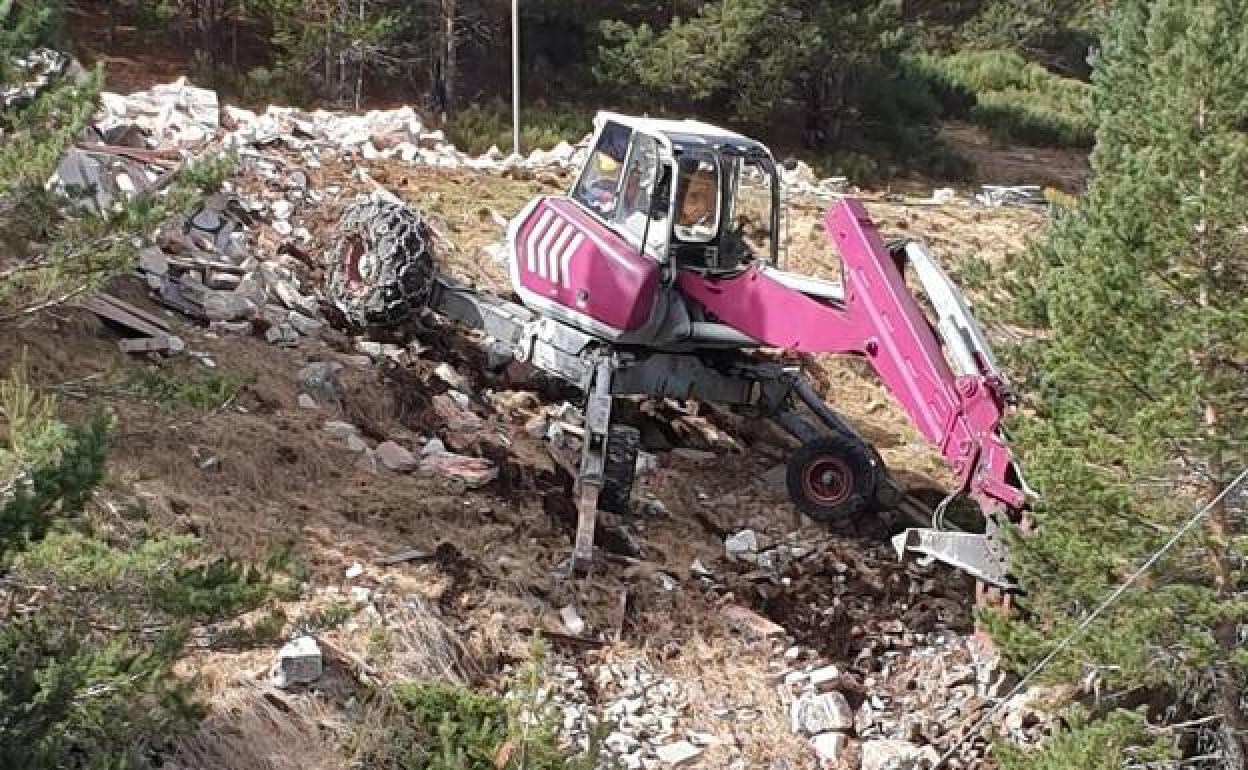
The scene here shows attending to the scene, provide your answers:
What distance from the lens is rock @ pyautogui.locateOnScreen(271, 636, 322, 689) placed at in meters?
7.07

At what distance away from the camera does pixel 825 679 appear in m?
8.29

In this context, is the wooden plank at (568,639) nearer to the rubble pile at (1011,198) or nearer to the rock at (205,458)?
the rock at (205,458)

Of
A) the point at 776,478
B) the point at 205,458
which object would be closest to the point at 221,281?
the point at 205,458

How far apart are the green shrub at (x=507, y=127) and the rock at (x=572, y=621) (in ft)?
43.0

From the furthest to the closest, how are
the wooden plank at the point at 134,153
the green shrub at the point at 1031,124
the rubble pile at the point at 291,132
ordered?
the green shrub at the point at 1031,124, the rubble pile at the point at 291,132, the wooden plank at the point at 134,153

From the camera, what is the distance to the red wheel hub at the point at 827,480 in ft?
31.6

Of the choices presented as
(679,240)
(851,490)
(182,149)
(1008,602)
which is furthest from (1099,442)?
(182,149)

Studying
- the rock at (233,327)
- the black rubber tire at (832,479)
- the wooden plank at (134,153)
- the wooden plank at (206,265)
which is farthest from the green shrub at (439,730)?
the wooden plank at (134,153)

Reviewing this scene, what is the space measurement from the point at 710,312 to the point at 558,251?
1.10 m

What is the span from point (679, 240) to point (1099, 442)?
326cm

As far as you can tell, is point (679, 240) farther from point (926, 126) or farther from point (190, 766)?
point (926, 126)

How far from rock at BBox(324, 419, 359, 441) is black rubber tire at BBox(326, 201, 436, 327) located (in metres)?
1.35

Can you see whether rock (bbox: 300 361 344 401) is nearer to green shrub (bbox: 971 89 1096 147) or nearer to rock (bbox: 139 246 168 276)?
rock (bbox: 139 246 168 276)

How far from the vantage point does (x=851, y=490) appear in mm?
9617
